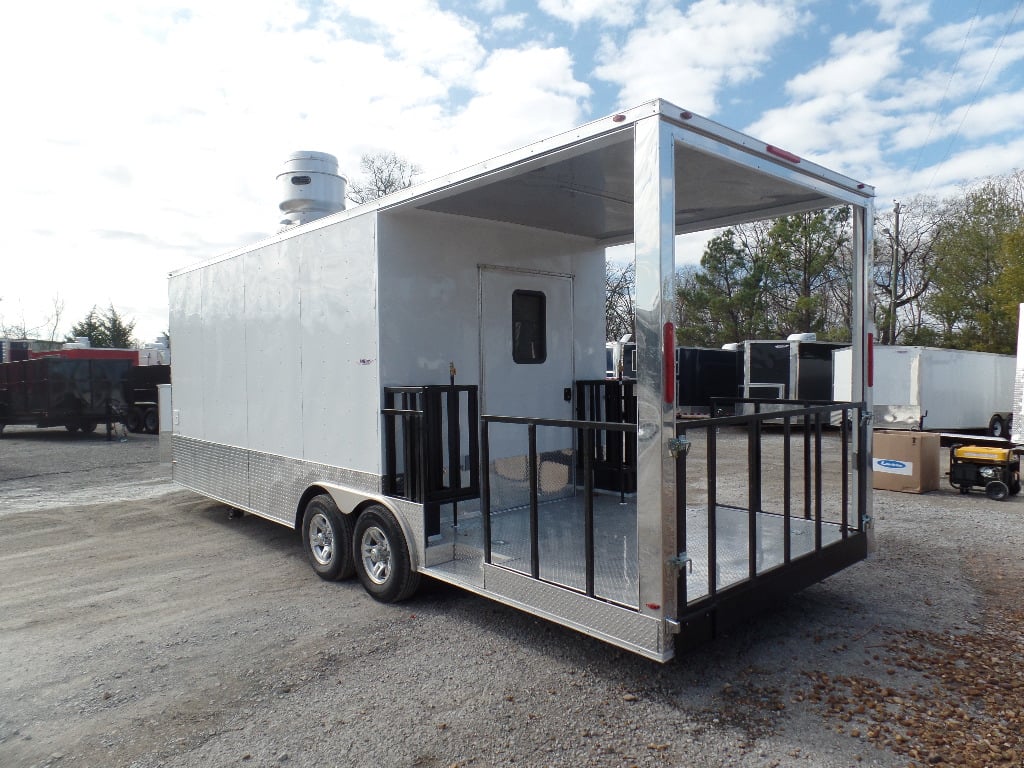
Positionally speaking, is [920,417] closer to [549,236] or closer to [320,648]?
[549,236]

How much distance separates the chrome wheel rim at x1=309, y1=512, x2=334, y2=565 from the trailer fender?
20 cm

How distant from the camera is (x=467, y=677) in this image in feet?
11.8

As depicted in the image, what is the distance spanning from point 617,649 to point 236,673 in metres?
2.01

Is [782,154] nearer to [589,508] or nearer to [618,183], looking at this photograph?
[618,183]

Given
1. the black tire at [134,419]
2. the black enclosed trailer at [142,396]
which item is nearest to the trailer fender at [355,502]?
the black enclosed trailer at [142,396]

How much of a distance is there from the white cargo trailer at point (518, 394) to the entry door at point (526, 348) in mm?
20

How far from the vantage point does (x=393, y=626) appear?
430 centimetres

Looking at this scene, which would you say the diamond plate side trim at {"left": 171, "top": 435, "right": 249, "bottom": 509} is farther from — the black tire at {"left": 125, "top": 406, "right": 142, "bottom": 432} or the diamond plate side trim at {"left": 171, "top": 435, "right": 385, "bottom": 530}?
the black tire at {"left": 125, "top": 406, "right": 142, "bottom": 432}

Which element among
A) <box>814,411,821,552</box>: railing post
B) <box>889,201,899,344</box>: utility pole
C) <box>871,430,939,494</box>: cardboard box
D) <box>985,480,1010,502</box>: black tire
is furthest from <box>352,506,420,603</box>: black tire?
<box>889,201,899,344</box>: utility pole

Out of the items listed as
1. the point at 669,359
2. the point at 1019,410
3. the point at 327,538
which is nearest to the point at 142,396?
the point at 327,538

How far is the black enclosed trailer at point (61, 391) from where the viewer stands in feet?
55.9

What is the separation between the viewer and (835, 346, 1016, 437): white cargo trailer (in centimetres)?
1281

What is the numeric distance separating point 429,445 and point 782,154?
2.56 meters

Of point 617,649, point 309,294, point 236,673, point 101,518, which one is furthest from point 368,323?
point 101,518
